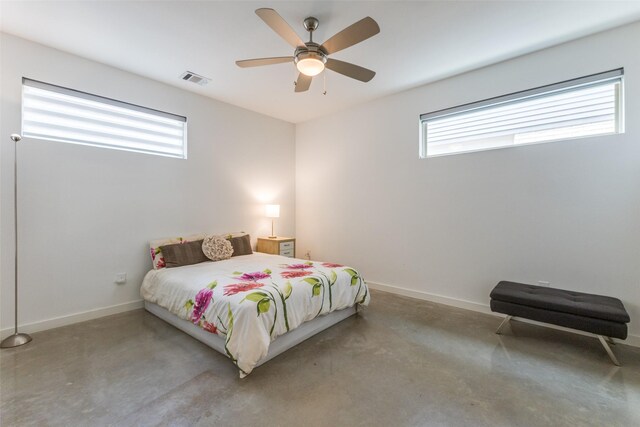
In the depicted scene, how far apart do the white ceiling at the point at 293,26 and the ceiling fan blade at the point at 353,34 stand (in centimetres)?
36

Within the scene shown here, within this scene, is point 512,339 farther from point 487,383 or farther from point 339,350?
point 339,350

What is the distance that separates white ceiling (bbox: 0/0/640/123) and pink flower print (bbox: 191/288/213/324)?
2.39 meters

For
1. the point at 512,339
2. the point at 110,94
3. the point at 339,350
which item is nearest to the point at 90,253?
the point at 110,94

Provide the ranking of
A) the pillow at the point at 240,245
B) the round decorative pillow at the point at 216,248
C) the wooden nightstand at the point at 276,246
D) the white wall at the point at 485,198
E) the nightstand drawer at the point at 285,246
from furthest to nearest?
the nightstand drawer at the point at 285,246, the wooden nightstand at the point at 276,246, the pillow at the point at 240,245, the round decorative pillow at the point at 216,248, the white wall at the point at 485,198

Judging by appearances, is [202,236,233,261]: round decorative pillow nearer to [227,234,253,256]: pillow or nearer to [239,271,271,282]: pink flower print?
[227,234,253,256]: pillow

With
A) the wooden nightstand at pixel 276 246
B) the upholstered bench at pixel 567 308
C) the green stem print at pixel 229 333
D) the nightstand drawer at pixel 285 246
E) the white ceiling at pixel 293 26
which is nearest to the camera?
the green stem print at pixel 229 333

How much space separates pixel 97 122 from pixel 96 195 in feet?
2.77

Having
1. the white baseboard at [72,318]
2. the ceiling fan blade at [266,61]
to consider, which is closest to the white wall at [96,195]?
the white baseboard at [72,318]

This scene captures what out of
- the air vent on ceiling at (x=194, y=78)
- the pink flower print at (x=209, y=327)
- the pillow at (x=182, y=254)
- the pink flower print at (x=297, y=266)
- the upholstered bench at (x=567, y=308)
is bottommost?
the pink flower print at (x=209, y=327)

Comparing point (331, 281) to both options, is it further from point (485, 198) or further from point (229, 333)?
Result: point (485, 198)

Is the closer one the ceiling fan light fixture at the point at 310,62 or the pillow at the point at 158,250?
the ceiling fan light fixture at the point at 310,62

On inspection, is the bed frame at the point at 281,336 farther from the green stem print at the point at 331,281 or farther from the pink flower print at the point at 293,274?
the pink flower print at the point at 293,274

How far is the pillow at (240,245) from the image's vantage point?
Result: 3999 millimetres

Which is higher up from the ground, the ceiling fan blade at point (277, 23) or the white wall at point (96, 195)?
the ceiling fan blade at point (277, 23)
